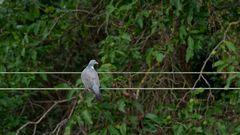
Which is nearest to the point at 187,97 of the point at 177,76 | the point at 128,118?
the point at 177,76

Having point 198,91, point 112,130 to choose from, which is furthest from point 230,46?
point 112,130

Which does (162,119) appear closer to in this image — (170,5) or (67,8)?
(170,5)

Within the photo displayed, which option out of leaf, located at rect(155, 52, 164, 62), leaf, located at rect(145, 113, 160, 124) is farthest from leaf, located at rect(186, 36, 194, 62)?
leaf, located at rect(145, 113, 160, 124)

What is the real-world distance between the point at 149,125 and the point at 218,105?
1.98 feet

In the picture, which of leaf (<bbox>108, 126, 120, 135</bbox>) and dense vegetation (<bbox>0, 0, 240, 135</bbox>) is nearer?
leaf (<bbox>108, 126, 120, 135</bbox>)

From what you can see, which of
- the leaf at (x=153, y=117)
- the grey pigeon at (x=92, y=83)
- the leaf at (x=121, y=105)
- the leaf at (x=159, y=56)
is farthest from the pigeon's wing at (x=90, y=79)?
the leaf at (x=153, y=117)

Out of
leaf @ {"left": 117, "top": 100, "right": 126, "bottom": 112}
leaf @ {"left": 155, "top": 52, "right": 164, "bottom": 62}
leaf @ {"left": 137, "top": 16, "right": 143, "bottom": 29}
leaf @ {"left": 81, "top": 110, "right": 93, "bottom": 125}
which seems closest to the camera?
leaf @ {"left": 81, "top": 110, "right": 93, "bottom": 125}

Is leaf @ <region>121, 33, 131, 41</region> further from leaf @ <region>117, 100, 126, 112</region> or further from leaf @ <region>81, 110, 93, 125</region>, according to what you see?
leaf @ <region>81, 110, 93, 125</region>

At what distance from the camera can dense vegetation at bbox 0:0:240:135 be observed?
5.76 metres

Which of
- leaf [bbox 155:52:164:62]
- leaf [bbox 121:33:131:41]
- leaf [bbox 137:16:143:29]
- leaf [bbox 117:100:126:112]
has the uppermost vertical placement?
leaf [bbox 137:16:143:29]

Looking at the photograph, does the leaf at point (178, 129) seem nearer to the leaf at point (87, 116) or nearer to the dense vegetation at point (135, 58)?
the dense vegetation at point (135, 58)

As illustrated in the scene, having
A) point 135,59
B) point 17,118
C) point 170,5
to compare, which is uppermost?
point 170,5

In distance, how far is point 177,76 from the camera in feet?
20.9

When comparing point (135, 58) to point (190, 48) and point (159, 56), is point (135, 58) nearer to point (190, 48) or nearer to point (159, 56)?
point (159, 56)
